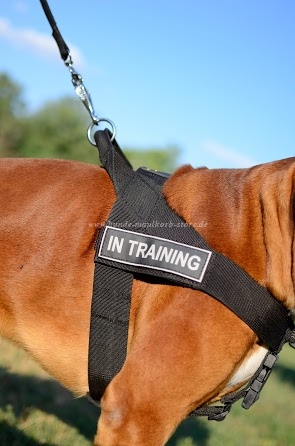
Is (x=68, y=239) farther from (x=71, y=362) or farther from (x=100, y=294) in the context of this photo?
(x=71, y=362)

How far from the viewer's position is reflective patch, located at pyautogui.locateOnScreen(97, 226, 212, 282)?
273 centimetres

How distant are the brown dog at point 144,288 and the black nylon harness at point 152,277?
5 centimetres

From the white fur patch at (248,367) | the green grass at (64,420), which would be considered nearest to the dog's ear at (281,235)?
the white fur patch at (248,367)

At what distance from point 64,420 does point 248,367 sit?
2.79m

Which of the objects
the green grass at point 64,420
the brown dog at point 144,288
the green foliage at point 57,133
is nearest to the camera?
the brown dog at point 144,288

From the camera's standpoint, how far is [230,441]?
5.31 metres

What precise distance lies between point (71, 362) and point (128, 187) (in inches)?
33.8

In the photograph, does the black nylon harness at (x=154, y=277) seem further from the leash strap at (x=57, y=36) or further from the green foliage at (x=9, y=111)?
the green foliage at (x=9, y=111)

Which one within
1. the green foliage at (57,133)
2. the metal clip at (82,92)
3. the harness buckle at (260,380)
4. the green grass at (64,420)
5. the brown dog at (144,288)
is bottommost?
the green grass at (64,420)

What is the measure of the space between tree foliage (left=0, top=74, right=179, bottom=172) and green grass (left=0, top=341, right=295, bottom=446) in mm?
20052

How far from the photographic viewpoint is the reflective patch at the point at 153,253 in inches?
107

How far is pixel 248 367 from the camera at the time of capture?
2838mm

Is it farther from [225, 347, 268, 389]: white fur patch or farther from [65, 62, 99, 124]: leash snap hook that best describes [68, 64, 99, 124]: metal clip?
[225, 347, 268, 389]: white fur patch

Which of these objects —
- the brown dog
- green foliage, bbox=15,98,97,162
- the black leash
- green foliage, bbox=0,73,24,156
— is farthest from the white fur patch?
green foliage, bbox=0,73,24,156
